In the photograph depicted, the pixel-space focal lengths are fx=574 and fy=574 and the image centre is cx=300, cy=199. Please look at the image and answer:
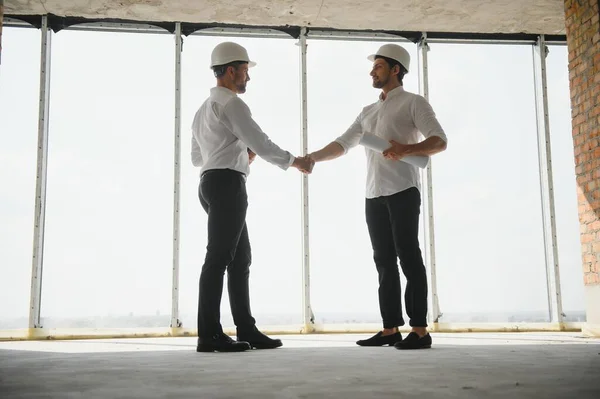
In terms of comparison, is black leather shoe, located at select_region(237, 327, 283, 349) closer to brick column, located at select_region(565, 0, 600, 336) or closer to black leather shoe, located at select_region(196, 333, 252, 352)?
black leather shoe, located at select_region(196, 333, 252, 352)

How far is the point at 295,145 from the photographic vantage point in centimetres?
563

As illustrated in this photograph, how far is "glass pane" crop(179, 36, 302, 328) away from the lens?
5312 millimetres

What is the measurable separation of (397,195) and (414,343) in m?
0.81

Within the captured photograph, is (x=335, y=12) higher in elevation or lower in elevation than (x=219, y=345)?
higher

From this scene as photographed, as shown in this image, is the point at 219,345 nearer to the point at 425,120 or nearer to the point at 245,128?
the point at 245,128

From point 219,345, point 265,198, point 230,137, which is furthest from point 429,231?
point 219,345

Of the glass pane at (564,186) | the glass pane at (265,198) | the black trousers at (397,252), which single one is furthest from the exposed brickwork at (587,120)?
the glass pane at (265,198)

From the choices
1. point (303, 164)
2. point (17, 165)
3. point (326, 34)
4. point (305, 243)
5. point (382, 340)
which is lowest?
point (382, 340)

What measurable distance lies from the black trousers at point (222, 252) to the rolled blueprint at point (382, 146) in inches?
30.6

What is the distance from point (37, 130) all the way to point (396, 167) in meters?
3.58

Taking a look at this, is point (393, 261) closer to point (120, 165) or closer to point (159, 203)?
point (159, 203)

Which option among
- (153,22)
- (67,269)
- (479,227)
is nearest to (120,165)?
(67,269)

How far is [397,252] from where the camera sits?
10.5ft

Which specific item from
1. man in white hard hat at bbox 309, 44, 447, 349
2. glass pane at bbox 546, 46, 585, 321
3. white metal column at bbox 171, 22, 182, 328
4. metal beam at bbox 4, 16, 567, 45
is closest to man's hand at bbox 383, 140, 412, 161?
man in white hard hat at bbox 309, 44, 447, 349
